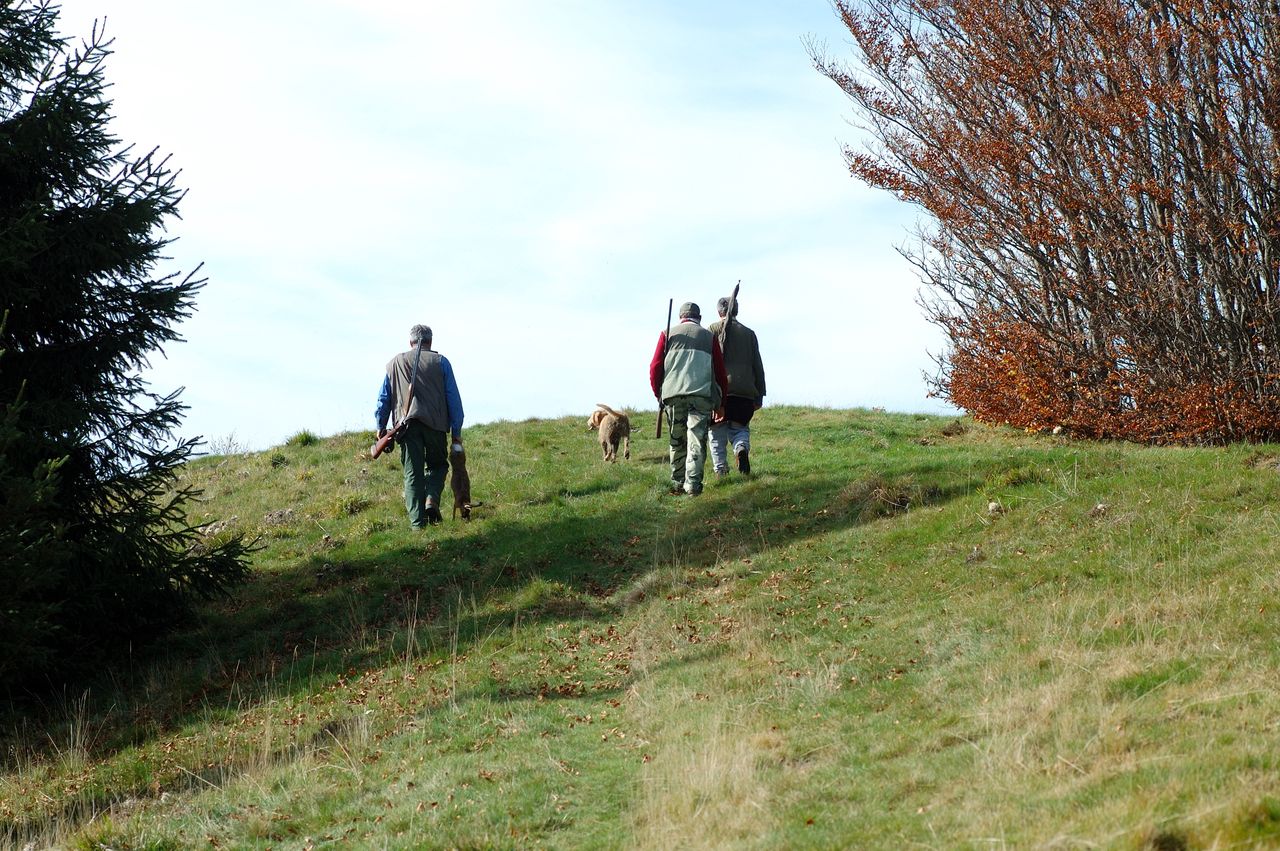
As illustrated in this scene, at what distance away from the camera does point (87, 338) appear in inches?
450

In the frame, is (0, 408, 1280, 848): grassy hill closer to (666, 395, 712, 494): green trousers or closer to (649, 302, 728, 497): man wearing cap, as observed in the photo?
(666, 395, 712, 494): green trousers

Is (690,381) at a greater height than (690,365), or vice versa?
(690,365)

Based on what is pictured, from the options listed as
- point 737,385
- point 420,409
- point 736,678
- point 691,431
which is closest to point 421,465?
point 420,409

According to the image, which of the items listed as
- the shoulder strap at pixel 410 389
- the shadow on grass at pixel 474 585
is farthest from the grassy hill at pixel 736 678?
the shoulder strap at pixel 410 389

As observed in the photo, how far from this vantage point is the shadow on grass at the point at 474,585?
10.2 metres

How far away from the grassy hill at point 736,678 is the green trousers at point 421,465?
0.42 metres

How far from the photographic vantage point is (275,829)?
6805 millimetres

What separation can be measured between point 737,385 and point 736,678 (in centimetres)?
692

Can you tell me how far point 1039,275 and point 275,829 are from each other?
49.4ft

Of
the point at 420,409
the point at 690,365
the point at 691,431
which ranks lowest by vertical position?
the point at 691,431

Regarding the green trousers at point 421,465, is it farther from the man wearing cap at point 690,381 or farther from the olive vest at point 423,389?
the man wearing cap at point 690,381

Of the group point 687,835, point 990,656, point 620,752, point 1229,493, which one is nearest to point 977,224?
point 1229,493

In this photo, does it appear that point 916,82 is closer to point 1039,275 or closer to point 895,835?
point 1039,275

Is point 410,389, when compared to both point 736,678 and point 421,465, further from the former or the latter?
point 736,678
